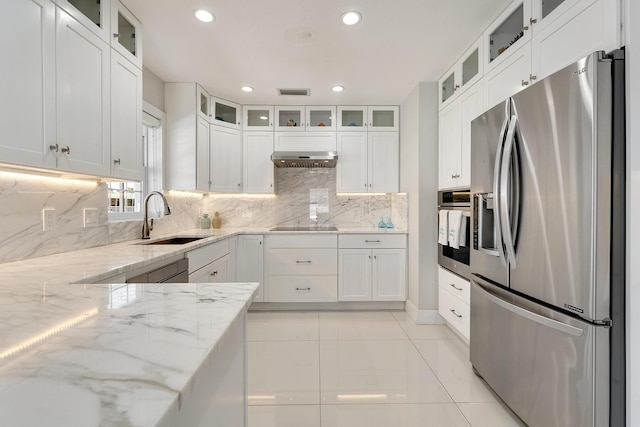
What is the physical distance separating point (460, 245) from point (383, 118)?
6.73 ft

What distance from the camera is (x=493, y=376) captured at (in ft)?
6.27

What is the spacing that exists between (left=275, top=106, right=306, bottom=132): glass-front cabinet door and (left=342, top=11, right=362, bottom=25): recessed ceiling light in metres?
1.79

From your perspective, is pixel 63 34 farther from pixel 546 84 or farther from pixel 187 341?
pixel 546 84

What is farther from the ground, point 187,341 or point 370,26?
point 370,26

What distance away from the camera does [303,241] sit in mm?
3596

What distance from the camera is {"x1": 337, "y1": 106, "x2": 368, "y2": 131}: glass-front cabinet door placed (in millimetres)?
3881

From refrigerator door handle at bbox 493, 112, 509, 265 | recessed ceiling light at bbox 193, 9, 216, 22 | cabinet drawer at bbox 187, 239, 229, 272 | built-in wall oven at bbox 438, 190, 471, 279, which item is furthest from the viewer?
built-in wall oven at bbox 438, 190, 471, 279

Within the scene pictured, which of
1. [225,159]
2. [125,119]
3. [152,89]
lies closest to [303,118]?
[225,159]

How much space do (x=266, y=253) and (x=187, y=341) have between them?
301 cm

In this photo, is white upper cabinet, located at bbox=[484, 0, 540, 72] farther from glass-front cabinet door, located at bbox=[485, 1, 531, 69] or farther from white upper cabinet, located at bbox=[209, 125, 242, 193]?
white upper cabinet, located at bbox=[209, 125, 242, 193]

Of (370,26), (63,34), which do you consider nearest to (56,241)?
(63,34)

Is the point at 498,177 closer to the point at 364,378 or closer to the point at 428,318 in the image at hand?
the point at 364,378

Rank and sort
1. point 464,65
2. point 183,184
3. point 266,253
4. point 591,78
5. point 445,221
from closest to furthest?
point 591,78 < point 464,65 < point 445,221 < point 183,184 < point 266,253

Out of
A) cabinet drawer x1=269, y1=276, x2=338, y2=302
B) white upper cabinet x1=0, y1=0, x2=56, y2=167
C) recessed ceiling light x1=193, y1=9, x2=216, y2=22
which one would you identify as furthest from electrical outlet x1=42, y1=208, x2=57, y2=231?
cabinet drawer x1=269, y1=276, x2=338, y2=302
